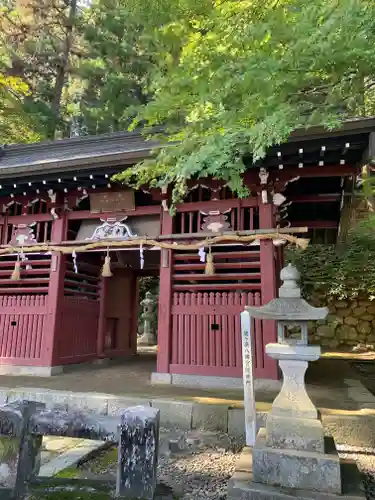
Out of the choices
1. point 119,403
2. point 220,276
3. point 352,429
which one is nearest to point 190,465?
point 119,403

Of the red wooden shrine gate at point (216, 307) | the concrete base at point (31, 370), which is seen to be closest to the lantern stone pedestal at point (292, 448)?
the red wooden shrine gate at point (216, 307)

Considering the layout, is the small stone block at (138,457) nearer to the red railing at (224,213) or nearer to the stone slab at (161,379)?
the stone slab at (161,379)

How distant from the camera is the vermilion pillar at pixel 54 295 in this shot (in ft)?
24.7

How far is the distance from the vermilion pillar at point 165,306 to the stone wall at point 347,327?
919cm

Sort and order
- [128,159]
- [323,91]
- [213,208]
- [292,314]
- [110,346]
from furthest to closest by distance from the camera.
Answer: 1. [110,346]
2. [213,208]
3. [128,159]
4. [323,91]
5. [292,314]

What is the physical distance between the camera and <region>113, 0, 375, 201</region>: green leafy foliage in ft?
9.50

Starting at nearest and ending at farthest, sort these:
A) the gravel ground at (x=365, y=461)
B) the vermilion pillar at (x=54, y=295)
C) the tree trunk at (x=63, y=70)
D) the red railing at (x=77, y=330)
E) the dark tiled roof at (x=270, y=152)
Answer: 1. the gravel ground at (x=365, y=461)
2. the dark tiled roof at (x=270, y=152)
3. the vermilion pillar at (x=54, y=295)
4. the red railing at (x=77, y=330)
5. the tree trunk at (x=63, y=70)

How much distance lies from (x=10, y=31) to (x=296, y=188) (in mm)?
15747

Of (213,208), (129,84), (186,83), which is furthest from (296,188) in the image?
(129,84)

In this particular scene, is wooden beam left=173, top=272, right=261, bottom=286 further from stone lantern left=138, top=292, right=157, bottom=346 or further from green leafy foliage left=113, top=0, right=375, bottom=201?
stone lantern left=138, top=292, right=157, bottom=346

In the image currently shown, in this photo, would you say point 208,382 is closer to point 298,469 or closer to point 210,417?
point 210,417

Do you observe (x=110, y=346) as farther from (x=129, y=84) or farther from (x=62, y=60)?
(x=62, y=60)

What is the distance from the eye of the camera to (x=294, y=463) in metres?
3.03

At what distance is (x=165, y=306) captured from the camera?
6.86 m
